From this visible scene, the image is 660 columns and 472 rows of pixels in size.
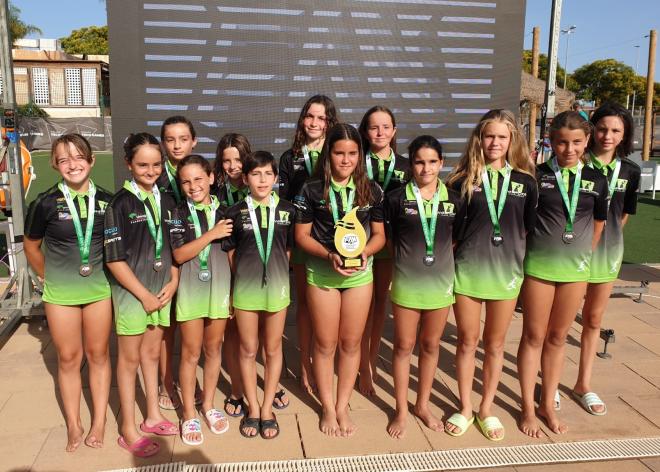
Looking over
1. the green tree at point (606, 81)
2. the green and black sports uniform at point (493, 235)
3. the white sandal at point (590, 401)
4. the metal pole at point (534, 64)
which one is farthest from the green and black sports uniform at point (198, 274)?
the green tree at point (606, 81)

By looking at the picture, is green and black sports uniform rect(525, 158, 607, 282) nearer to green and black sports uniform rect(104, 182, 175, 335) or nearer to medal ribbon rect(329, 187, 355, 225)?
medal ribbon rect(329, 187, 355, 225)

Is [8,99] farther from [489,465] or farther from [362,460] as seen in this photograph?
[489,465]

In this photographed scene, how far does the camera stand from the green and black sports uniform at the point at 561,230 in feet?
10.6

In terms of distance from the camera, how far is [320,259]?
3156 millimetres

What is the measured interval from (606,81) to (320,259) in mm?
63907

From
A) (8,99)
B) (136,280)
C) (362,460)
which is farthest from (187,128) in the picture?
(8,99)

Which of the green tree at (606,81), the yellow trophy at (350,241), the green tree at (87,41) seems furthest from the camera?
the green tree at (87,41)

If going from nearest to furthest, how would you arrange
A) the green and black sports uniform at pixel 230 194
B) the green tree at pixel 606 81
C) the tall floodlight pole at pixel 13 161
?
the green and black sports uniform at pixel 230 194 → the tall floodlight pole at pixel 13 161 → the green tree at pixel 606 81

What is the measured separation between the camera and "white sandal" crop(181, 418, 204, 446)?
3.21m

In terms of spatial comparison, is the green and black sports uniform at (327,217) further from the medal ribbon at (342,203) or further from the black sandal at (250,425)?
the black sandal at (250,425)

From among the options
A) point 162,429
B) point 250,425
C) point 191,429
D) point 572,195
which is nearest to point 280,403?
point 250,425

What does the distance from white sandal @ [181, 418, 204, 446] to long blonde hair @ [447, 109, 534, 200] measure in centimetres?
213

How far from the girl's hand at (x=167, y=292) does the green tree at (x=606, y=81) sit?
61.8 metres

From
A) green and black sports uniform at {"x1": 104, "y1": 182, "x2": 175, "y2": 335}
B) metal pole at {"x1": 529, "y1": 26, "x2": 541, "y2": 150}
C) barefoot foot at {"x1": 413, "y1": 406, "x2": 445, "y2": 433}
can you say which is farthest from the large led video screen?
metal pole at {"x1": 529, "y1": 26, "x2": 541, "y2": 150}
